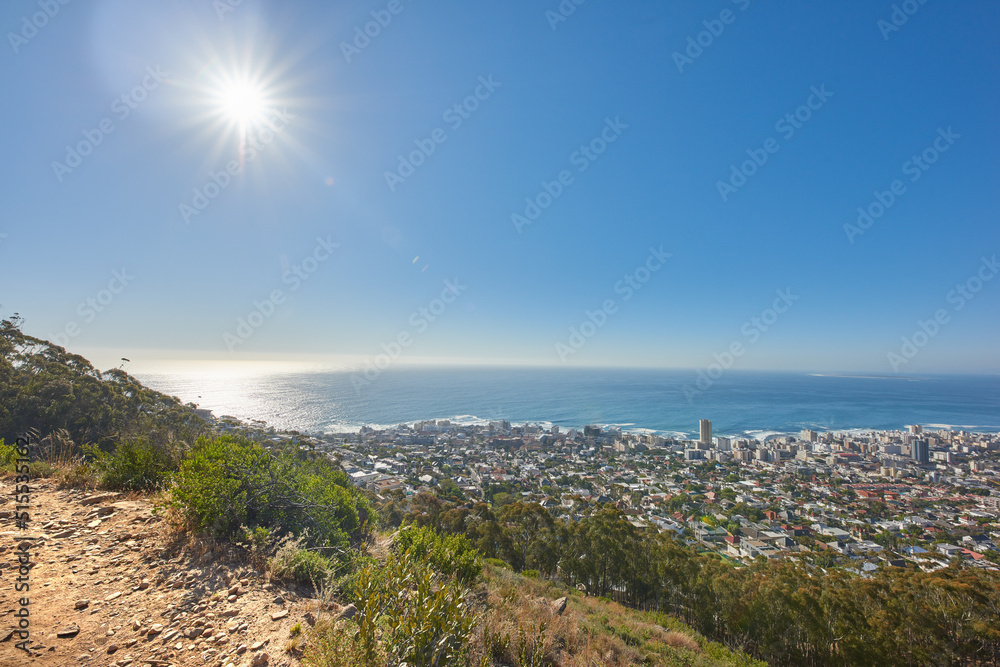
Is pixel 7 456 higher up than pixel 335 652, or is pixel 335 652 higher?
pixel 7 456

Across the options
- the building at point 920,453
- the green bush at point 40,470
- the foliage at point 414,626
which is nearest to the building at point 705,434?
the building at point 920,453

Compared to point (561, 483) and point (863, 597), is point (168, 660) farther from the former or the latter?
point (561, 483)

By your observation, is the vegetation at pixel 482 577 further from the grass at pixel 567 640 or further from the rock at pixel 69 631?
the rock at pixel 69 631

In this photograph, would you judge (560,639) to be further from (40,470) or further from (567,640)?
(40,470)

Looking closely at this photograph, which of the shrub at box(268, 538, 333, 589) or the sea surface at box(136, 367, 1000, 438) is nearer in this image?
the shrub at box(268, 538, 333, 589)

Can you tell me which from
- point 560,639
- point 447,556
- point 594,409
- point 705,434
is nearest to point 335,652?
point 447,556

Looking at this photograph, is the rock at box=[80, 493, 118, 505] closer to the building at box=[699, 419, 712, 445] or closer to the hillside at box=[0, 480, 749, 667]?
the hillside at box=[0, 480, 749, 667]

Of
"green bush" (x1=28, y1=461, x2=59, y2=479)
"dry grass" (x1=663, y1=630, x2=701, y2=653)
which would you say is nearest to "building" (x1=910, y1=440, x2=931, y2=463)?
"dry grass" (x1=663, y1=630, x2=701, y2=653)
